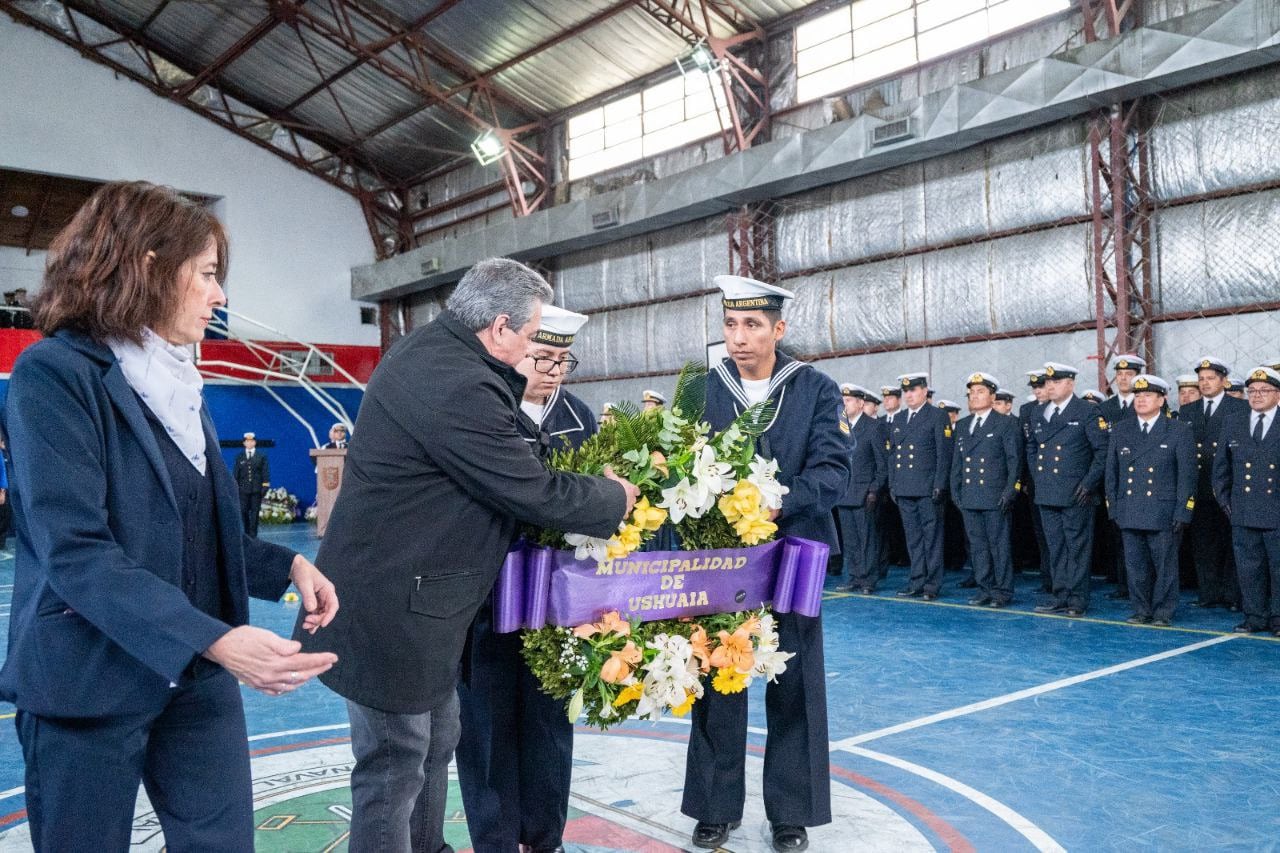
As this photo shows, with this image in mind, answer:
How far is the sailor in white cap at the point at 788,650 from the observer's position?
320 centimetres

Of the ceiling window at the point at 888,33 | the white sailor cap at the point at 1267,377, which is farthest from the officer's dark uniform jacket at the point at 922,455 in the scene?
the ceiling window at the point at 888,33

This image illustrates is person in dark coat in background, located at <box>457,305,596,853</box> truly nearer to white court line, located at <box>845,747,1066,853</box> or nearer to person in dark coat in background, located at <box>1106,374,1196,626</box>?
white court line, located at <box>845,747,1066,853</box>

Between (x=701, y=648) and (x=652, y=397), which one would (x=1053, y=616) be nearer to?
(x=652, y=397)

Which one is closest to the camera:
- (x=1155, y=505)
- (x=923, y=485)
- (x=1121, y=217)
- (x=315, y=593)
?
(x=315, y=593)

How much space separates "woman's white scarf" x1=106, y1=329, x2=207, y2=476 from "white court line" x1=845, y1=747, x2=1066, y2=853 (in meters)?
2.79

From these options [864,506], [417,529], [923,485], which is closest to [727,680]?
[417,529]

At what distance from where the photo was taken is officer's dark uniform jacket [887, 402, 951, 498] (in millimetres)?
9445

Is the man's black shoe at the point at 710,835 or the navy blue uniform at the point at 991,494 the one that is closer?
the man's black shoe at the point at 710,835

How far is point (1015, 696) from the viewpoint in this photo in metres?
5.22

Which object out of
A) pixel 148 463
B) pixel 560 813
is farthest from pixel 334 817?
pixel 148 463

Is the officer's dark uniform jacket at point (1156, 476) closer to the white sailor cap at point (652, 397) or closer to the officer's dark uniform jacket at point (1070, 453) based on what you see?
the officer's dark uniform jacket at point (1070, 453)

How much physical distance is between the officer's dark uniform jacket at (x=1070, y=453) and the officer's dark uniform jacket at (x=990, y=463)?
211mm

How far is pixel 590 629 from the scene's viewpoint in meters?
2.53

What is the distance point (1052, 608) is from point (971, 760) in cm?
461
